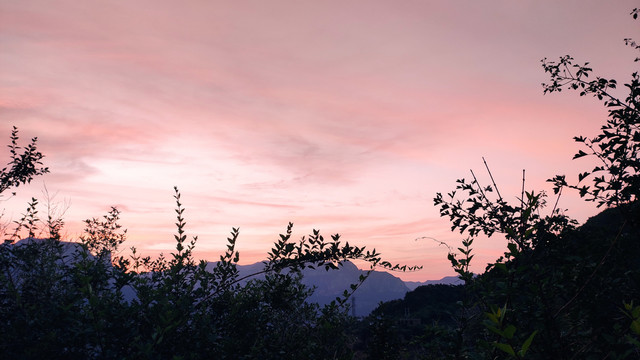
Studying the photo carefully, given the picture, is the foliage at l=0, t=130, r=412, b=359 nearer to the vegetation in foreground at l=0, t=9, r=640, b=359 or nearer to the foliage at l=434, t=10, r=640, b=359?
the vegetation in foreground at l=0, t=9, r=640, b=359

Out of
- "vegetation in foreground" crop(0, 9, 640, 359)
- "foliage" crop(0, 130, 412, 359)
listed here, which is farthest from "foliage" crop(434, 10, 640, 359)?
"foliage" crop(0, 130, 412, 359)

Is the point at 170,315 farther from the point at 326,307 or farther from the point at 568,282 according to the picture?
the point at 568,282

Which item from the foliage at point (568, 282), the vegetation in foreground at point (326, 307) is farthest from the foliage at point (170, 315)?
the foliage at point (568, 282)

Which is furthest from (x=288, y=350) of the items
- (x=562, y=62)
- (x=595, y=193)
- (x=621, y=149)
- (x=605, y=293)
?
(x=562, y=62)

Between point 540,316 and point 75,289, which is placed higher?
point 75,289

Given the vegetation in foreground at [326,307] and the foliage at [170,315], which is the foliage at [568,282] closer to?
the vegetation in foreground at [326,307]

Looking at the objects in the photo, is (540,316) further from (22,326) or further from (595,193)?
(22,326)

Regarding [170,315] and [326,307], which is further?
[326,307]

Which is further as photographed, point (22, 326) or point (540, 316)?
point (22, 326)

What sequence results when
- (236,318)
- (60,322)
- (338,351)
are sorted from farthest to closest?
(338,351) < (236,318) < (60,322)

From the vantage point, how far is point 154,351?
3.86 m

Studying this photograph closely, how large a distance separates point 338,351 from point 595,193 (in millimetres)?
4286

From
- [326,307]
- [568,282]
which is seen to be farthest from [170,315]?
[568,282]

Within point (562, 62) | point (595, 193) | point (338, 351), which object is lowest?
point (338, 351)
